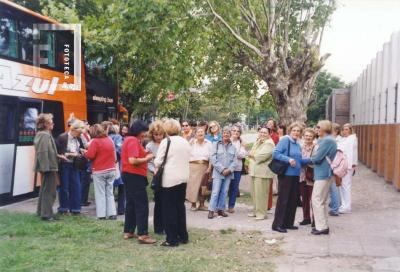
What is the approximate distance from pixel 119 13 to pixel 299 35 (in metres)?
10.3

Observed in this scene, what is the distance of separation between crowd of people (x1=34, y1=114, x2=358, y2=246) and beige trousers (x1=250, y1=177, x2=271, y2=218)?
0.02m

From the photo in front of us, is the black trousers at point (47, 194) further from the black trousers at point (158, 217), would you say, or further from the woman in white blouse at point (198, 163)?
the woman in white blouse at point (198, 163)

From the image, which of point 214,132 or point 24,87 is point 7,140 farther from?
point 214,132

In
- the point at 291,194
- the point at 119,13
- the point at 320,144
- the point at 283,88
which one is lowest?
the point at 291,194

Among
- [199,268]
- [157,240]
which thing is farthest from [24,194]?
[199,268]

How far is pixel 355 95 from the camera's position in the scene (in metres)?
33.8

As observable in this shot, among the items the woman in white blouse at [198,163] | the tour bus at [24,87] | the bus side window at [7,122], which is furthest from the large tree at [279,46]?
the bus side window at [7,122]

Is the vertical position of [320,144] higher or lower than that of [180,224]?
higher

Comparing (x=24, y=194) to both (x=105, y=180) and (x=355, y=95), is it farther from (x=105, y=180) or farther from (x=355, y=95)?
(x=355, y=95)

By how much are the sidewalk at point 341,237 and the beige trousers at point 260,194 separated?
19 centimetres

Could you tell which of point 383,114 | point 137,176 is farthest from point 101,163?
point 383,114

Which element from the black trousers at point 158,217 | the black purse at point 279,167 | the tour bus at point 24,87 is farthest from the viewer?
the tour bus at point 24,87

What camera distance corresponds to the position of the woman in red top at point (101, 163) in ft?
30.4

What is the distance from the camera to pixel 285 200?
8688mm
